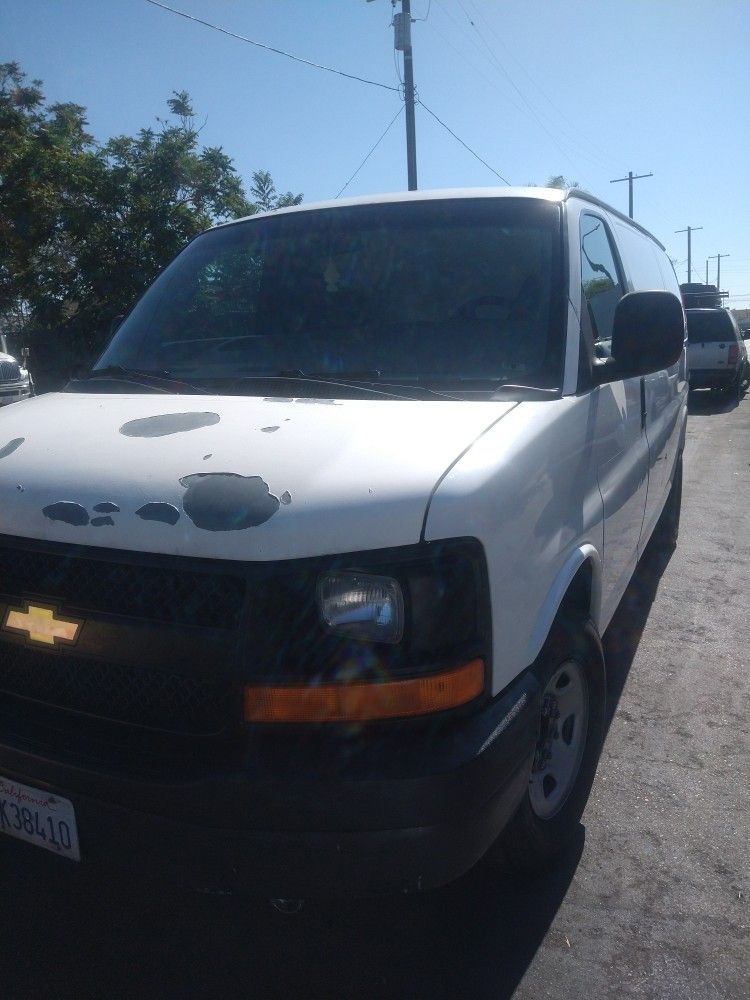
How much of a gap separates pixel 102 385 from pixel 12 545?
3.42ft

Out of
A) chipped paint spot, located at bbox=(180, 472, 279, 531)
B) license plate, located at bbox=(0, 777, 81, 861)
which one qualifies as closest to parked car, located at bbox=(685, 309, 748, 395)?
chipped paint spot, located at bbox=(180, 472, 279, 531)

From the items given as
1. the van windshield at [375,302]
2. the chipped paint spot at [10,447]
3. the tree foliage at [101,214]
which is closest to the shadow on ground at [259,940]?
the chipped paint spot at [10,447]

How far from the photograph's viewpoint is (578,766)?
9.62 ft

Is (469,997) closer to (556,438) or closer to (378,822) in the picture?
(378,822)

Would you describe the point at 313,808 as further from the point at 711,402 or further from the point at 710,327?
the point at 711,402

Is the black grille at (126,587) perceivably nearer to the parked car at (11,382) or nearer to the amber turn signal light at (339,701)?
the amber turn signal light at (339,701)

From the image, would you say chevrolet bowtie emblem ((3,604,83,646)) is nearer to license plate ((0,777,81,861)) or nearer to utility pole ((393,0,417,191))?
license plate ((0,777,81,861))

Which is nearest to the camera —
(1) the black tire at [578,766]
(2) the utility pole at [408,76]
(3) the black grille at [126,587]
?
(3) the black grille at [126,587]

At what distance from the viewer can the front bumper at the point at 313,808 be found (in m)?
1.84

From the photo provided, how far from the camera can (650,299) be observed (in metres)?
2.90

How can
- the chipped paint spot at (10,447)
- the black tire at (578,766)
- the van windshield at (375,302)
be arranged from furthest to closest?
the van windshield at (375,302), the black tire at (578,766), the chipped paint spot at (10,447)

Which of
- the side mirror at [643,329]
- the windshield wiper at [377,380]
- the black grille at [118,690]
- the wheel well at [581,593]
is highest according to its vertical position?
the side mirror at [643,329]

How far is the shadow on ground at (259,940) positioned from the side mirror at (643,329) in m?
1.63

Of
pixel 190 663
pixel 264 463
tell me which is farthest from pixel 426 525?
pixel 190 663
